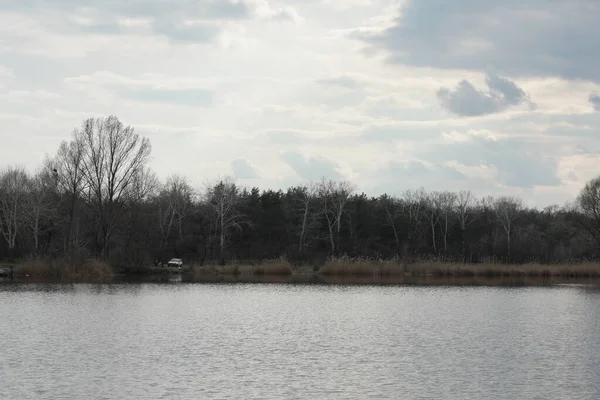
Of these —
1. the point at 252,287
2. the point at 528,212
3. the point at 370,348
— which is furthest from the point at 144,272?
the point at 528,212

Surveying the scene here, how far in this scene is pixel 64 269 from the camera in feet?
173

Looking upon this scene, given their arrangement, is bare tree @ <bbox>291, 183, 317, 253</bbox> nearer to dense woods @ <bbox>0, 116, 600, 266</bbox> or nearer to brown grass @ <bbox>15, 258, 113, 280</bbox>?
dense woods @ <bbox>0, 116, 600, 266</bbox>

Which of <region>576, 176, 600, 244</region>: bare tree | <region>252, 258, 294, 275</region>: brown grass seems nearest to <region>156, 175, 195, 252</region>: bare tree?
<region>252, 258, 294, 275</region>: brown grass

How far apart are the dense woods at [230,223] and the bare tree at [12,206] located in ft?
0.67

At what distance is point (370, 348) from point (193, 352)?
5.26 meters

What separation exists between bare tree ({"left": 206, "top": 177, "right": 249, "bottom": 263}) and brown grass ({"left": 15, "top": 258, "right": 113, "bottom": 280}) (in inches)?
1092

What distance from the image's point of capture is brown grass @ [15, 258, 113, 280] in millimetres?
52812

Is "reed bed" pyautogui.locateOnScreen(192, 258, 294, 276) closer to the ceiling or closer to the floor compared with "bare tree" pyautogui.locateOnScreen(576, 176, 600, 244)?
closer to the floor

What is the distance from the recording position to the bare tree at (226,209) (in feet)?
276

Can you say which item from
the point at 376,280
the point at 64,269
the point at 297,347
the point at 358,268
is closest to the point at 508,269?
the point at 376,280

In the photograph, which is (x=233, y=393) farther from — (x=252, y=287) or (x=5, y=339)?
(x=252, y=287)

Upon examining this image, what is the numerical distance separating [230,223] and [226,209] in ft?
5.62

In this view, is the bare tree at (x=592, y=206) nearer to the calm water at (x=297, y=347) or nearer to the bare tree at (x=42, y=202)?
the calm water at (x=297, y=347)

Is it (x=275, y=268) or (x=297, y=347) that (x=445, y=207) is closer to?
(x=275, y=268)
